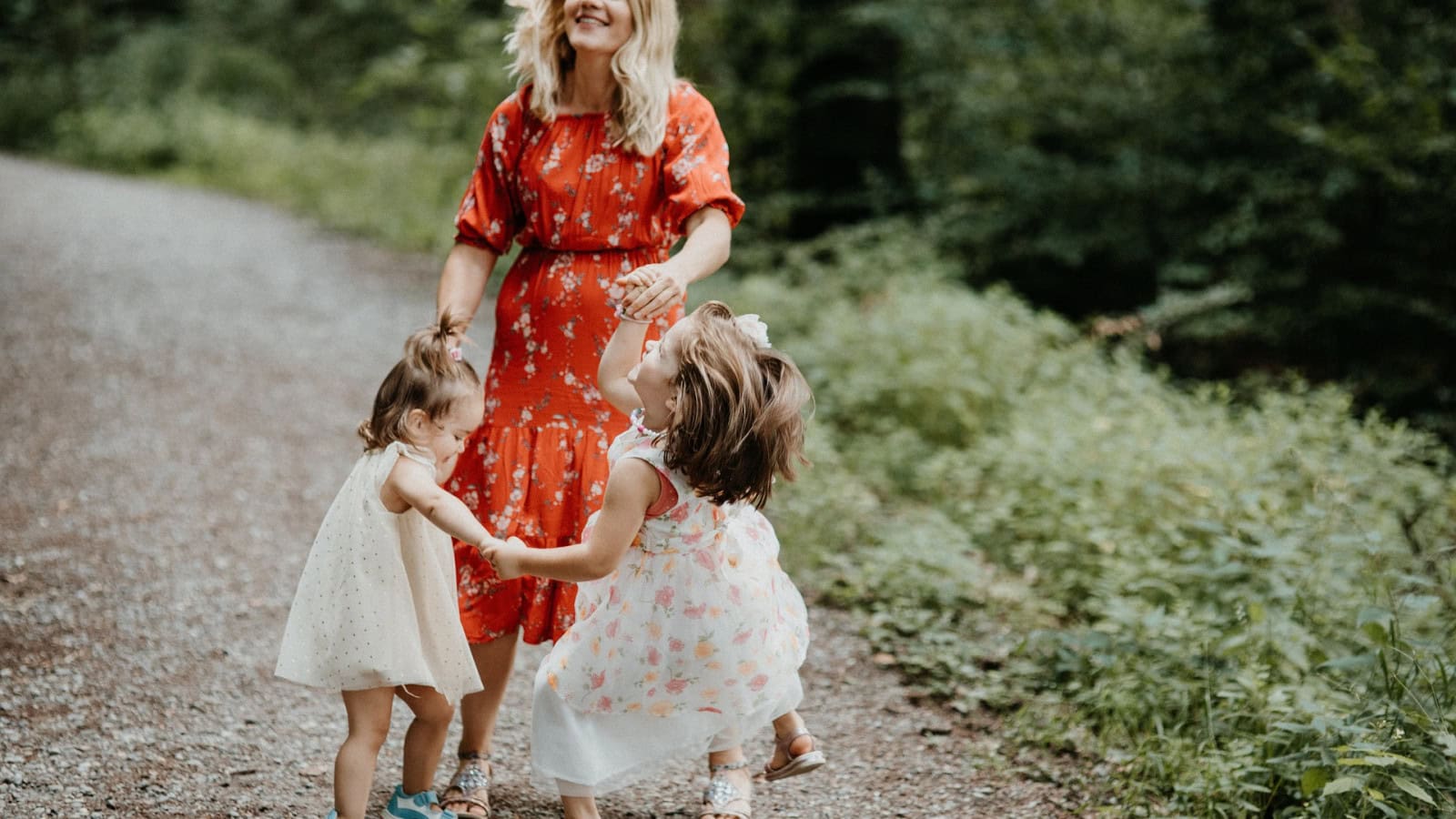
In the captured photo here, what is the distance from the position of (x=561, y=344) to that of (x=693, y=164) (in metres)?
0.49

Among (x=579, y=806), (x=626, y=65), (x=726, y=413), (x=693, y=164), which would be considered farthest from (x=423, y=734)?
(x=626, y=65)

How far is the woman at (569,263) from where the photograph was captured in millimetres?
2629

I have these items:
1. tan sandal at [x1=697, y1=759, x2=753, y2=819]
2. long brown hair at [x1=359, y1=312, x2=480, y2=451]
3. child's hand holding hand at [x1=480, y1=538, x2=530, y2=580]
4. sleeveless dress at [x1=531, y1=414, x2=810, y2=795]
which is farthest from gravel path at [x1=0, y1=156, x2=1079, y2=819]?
long brown hair at [x1=359, y1=312, x2=480, y2=451]

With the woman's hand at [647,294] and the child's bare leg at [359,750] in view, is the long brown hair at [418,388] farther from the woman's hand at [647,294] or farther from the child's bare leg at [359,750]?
the child's bare leg at [359,750]

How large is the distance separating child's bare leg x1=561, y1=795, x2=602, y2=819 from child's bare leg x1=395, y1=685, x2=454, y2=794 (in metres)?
0.30

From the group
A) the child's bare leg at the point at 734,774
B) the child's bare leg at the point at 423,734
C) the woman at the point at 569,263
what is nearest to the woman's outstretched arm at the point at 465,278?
the woman at the point at 569,263

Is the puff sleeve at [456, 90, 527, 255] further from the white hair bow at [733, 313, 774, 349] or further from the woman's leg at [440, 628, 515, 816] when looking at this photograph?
the woman's leg at [440, 628, 515, 816]

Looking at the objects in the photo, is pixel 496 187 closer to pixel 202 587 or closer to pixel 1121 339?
pixel 202 587

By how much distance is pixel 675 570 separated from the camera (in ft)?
7.82

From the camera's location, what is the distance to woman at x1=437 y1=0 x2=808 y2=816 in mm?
2629

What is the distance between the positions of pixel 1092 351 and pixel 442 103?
830 centimetres

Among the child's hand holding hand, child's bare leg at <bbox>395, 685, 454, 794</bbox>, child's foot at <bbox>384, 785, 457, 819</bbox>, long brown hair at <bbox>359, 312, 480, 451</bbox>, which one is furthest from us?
child's foot at <bbox>384, 785, 457, 819</bbox>

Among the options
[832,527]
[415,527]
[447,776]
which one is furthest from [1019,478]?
[415,527]

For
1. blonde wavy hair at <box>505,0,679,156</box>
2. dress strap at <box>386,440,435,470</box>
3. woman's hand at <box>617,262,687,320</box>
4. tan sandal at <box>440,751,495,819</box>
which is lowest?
tan sandal at <box>440,751,495,819</box>
